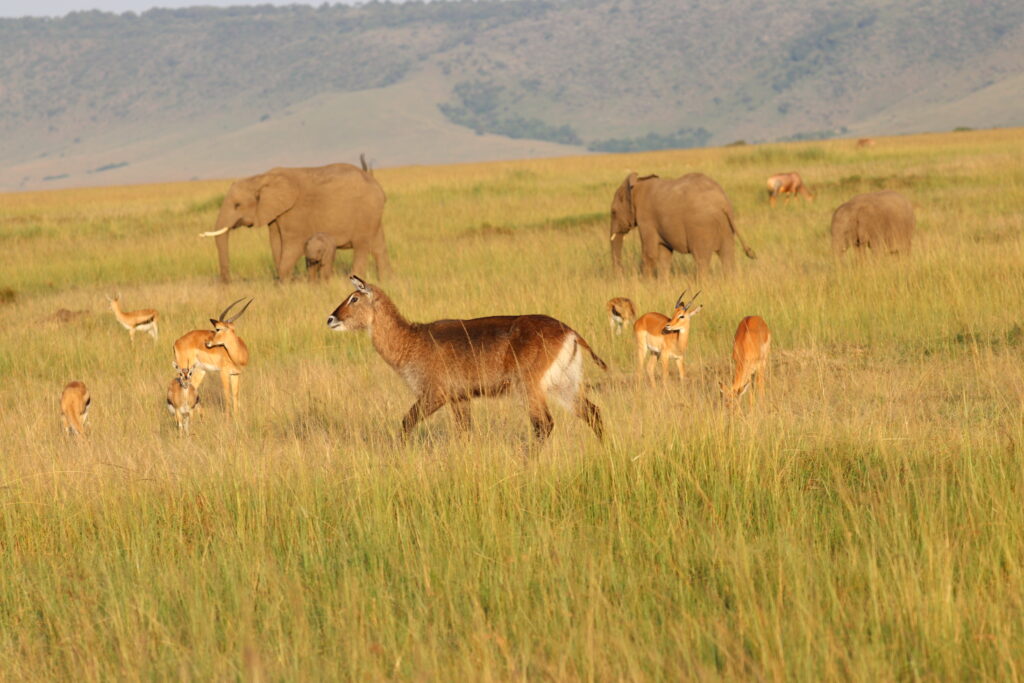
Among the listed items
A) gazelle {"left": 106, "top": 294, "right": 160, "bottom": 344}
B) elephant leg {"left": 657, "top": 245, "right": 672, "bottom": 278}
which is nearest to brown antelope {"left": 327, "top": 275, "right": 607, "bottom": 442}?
gazelle {"left": 106, "top": 294, "right": 160, "bottom": 344}

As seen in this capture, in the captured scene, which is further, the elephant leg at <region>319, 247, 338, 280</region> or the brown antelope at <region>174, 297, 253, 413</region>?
the elephant leg at <region>319, 247, 338, 280</region>

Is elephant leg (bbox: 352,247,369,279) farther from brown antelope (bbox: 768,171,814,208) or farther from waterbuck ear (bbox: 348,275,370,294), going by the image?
brown antelope (bbox: 768,171,814,208)

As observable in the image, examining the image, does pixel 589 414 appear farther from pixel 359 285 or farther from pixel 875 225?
pixel 875 225

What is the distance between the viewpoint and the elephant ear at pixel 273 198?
57.9 ft

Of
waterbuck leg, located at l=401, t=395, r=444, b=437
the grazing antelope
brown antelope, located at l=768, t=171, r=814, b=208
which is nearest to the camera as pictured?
waterbuck leg, located at l=401, t=395, r=444, b=437

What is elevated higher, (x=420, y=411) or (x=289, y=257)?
(x=420, y=411)

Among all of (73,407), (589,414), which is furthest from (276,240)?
(589,414)

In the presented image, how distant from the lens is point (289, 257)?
17.7m

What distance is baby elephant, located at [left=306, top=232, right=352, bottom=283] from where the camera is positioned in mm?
17391

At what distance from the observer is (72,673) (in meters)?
3.85

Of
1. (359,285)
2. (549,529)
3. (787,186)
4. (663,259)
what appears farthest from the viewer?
(787,186)

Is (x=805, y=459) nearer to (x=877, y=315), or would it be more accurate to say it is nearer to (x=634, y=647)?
(x=634, y=647)

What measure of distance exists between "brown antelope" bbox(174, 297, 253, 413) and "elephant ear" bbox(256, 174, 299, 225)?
324 inches

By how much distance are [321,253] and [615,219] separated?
4.72 metres
